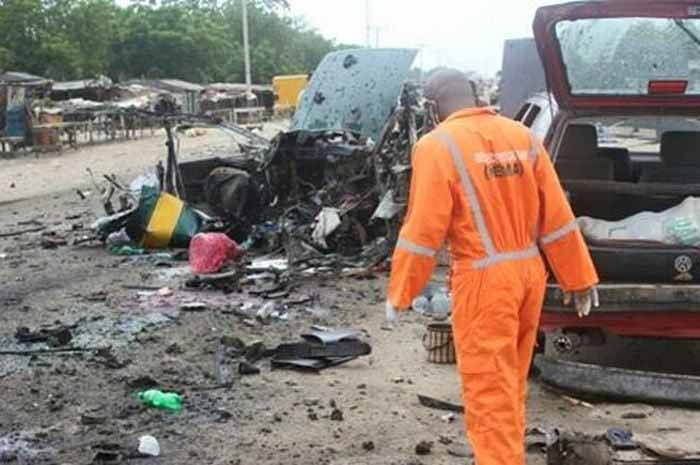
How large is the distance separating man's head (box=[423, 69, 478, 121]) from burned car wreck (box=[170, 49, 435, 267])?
549 centimetres

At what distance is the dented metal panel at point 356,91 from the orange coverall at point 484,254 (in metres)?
9.14

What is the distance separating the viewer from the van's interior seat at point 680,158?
6824 millimetres

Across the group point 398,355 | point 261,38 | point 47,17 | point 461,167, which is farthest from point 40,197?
point 261,38

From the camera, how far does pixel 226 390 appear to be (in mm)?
6215

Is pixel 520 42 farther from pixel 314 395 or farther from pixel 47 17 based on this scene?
pixel 47 17

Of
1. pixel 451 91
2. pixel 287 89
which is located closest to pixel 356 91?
pixel 451 91

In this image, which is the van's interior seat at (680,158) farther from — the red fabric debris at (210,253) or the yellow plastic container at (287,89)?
the yellow plastic container at (287,89)

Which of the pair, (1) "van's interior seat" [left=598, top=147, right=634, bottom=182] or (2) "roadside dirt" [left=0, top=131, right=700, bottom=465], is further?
(1) "van's interior seat" [left=598, top=147, right=634, bottom=182]

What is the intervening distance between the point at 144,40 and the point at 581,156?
59.8 metres

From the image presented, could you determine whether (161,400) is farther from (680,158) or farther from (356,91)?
(356,91)

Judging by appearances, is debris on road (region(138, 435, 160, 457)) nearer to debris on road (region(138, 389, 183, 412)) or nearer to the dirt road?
debris on road (region(138, 389, 183, 412))

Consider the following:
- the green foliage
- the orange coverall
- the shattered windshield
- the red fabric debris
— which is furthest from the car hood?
the green foliage

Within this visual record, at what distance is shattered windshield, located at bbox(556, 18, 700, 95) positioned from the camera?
240 inches

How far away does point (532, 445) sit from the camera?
515 centimetres
